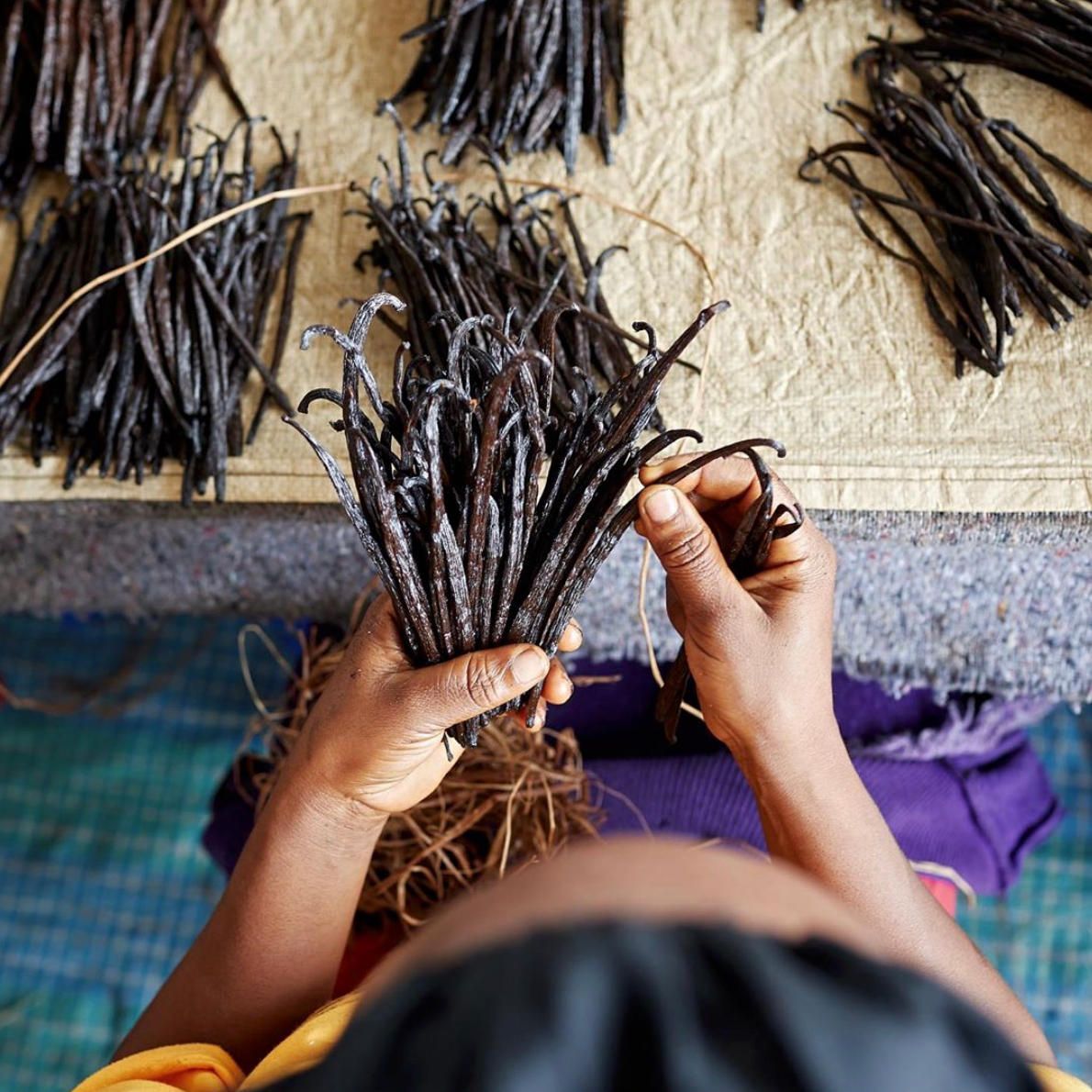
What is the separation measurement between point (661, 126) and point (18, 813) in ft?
5.14

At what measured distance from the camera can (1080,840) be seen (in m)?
1.66

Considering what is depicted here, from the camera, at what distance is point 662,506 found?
2.36 ft

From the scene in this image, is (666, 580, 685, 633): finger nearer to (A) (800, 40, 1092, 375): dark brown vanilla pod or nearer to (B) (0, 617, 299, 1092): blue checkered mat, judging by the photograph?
(A) (800, 40, 1092, 375): dark brown vanilla pod

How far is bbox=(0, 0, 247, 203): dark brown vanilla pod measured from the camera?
1308mm

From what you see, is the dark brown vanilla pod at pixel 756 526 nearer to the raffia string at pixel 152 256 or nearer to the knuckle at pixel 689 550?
the knuckle at pixel 689 550

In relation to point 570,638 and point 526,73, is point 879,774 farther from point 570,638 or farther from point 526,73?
point 526,73

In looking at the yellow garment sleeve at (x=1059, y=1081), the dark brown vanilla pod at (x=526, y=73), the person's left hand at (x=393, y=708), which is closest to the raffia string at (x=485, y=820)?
the person's left hand at (x=393, y=708)

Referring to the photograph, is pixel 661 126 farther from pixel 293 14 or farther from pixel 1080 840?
pixel 1080 840

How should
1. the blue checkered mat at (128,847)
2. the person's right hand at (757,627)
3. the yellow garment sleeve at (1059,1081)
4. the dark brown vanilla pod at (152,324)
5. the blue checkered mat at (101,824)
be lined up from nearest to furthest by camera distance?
the yellow garment sleeve at (1059,1081) → the person's right hand at (757,627) → the dark brown vanilla pod at (152,324) → the blue checkered mat at (128,847) → the blue checkered mat at (101,824)

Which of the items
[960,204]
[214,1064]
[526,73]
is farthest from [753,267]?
[214,1064]

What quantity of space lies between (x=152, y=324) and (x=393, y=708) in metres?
0.66

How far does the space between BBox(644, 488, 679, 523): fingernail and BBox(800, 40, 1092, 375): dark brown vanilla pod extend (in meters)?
→ 0.50

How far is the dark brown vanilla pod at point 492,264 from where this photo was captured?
1.10 metres

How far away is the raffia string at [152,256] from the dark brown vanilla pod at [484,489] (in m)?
0.49
